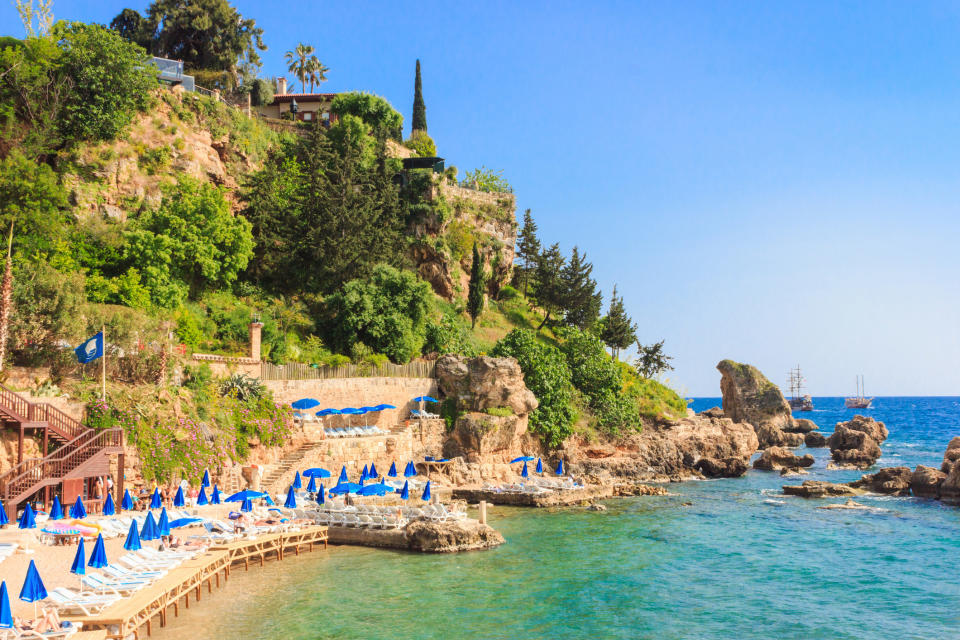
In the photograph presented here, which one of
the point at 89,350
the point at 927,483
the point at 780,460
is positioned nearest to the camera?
the point at 89,350

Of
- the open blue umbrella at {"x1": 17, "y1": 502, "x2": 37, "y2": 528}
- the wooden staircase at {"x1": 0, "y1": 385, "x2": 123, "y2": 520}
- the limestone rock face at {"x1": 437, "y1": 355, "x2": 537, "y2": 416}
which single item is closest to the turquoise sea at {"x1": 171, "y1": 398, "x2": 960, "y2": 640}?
the open blue umbrella at {"x1": 17, "y1": 502, "x2": 37, "y2": 528}

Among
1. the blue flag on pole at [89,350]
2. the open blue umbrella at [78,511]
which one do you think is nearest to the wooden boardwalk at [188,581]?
the open blue umbrella at [78,511]

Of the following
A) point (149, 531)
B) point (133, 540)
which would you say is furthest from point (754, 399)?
point (133, 540)

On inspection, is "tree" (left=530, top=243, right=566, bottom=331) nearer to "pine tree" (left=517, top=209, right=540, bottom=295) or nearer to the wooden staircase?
"pine tree" (left=517, top=209, right=540, bottom=295)

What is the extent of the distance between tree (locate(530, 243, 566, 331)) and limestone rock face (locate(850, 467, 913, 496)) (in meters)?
27.3

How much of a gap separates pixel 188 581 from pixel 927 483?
37.8 metres

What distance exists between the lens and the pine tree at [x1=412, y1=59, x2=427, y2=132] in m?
66.5

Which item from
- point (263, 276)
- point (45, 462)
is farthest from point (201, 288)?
point (45, 462)

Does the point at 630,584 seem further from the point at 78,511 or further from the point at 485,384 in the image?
the point at 485,384

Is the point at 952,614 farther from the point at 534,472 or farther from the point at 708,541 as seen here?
the point at 534,472

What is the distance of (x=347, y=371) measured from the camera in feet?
130

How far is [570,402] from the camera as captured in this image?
4669 cm

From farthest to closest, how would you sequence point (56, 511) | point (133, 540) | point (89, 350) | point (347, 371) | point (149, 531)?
point (347, 371) → point (89, 350) → point (56, 511) → point (149, 531) → point (133, 540)

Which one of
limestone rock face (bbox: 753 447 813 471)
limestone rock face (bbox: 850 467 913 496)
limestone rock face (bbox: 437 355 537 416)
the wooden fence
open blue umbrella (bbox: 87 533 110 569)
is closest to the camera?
open blue umbrella (bbox: 87 533 110 569)
